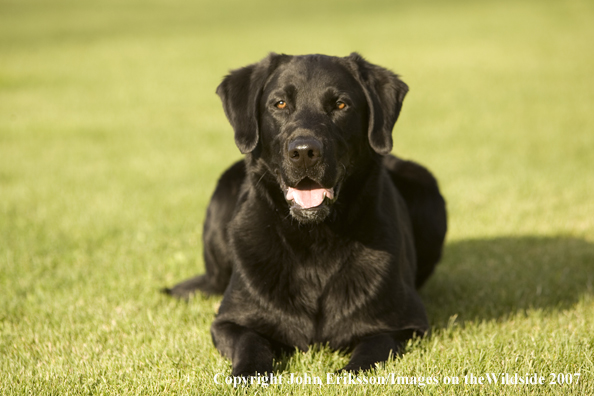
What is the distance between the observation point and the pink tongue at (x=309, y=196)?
3646 millimetres

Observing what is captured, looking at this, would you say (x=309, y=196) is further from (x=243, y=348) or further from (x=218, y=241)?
(x=218, y=241)

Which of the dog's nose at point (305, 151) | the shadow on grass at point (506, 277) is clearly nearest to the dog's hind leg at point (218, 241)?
the dog's nose at point (305, 151)

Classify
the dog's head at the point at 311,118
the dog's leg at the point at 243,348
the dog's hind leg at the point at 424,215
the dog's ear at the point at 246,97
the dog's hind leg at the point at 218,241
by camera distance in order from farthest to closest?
the dog's hind leg at the point at 424,215 → the dog's hind leg at the point at 218,241 → the dog's ear at the point at 246,97 → the dog's head at the point at 311,118 → the dog's leg at the point at 243,348

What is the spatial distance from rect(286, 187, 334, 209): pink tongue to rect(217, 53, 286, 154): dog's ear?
452 millimetres

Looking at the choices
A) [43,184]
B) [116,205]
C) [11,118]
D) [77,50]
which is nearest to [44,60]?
[77,50]

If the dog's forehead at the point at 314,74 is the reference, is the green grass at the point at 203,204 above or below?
below

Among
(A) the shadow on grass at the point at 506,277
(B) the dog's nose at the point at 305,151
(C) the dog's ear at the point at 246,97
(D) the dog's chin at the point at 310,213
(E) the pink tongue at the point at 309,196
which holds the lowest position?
(A) the shadow on grass at the point at 506,277

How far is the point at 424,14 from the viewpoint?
34.7 metres

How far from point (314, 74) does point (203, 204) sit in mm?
4652

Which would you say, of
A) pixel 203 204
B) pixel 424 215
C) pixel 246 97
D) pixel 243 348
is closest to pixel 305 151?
pixel 246 97

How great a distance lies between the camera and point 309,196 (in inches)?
144

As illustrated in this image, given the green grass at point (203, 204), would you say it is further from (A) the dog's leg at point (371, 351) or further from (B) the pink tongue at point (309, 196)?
(B) the pink tongue at point (309, 196)

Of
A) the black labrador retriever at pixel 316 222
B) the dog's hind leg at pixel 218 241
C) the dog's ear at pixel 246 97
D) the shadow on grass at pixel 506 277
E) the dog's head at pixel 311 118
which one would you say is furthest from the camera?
the dog's hind leg at pixel 218 241

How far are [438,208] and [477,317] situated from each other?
3.96ft
